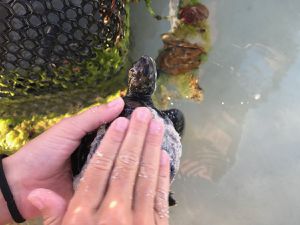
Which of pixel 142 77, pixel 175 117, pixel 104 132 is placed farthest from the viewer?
pixel 175 117

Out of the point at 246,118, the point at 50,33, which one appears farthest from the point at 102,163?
the point at 246,118

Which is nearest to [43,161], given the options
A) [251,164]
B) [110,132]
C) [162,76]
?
[110,132]

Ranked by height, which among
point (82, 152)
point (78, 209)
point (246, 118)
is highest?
point (78, 209)

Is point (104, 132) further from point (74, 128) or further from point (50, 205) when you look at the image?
point (50, 205)

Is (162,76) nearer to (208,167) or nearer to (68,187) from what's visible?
(208,167)

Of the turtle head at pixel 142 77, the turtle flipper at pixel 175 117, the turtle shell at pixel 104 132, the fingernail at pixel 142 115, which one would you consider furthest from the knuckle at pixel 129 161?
the turtle flipper at pixel 175 117

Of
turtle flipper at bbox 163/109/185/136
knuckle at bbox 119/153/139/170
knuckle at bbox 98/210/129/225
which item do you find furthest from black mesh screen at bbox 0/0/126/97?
knuckle at bbox 98/210/129/225
